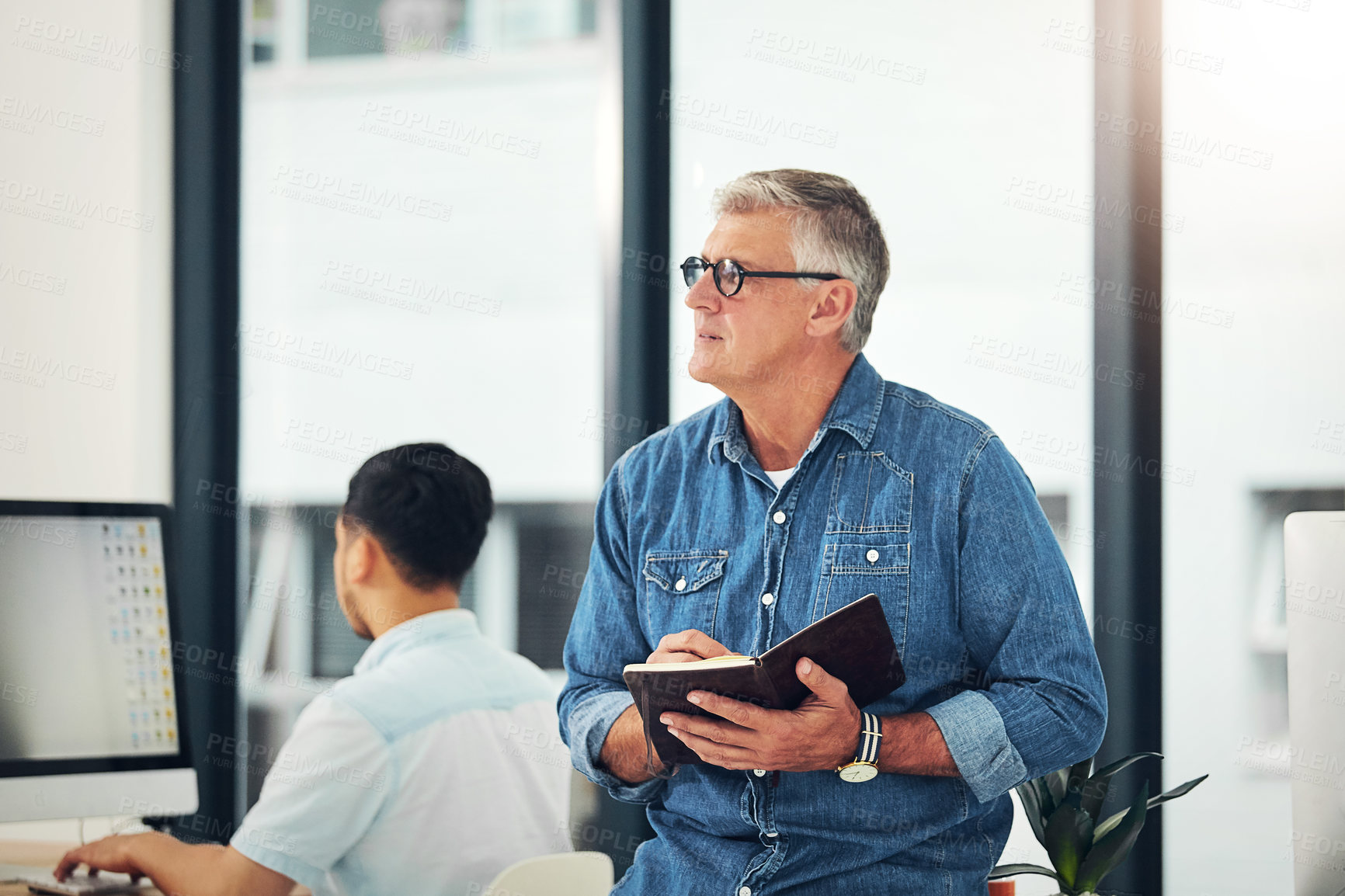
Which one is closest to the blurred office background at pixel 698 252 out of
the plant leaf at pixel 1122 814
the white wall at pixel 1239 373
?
the white wall at pixel 1239 373

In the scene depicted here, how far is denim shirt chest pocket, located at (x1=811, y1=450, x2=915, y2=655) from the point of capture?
1.55 m

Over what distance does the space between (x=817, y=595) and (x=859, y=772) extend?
27cm

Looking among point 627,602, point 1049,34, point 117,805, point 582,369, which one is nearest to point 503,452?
point 582,369

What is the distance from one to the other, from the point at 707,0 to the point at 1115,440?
139 cm

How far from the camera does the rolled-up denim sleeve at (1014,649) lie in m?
1.44

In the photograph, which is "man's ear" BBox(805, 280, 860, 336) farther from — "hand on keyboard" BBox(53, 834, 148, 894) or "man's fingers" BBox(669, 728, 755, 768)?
"hand on keyboard" BBox(53, 834, 148, 894)

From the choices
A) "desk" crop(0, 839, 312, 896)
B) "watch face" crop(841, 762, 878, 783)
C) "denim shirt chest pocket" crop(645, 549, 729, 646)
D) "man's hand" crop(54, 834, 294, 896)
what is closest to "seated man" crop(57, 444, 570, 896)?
"man's hand" crop(54, 834, 294, 896)

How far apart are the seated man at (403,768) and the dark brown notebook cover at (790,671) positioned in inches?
15.5

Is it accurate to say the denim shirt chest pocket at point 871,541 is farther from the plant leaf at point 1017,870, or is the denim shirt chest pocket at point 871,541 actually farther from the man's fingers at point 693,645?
the plant leaf at point 1017,870

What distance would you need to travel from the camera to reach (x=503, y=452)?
8.62ft

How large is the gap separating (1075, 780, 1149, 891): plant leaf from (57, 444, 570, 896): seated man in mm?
876

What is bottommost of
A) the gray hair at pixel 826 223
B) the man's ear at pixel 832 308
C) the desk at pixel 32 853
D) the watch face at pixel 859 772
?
the desk at pixel 32 853

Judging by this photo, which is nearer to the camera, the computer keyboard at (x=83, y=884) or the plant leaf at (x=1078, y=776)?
the computer keyboard at (x=83, y=884)

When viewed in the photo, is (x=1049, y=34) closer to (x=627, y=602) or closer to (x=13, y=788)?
(x=627, y=602)
